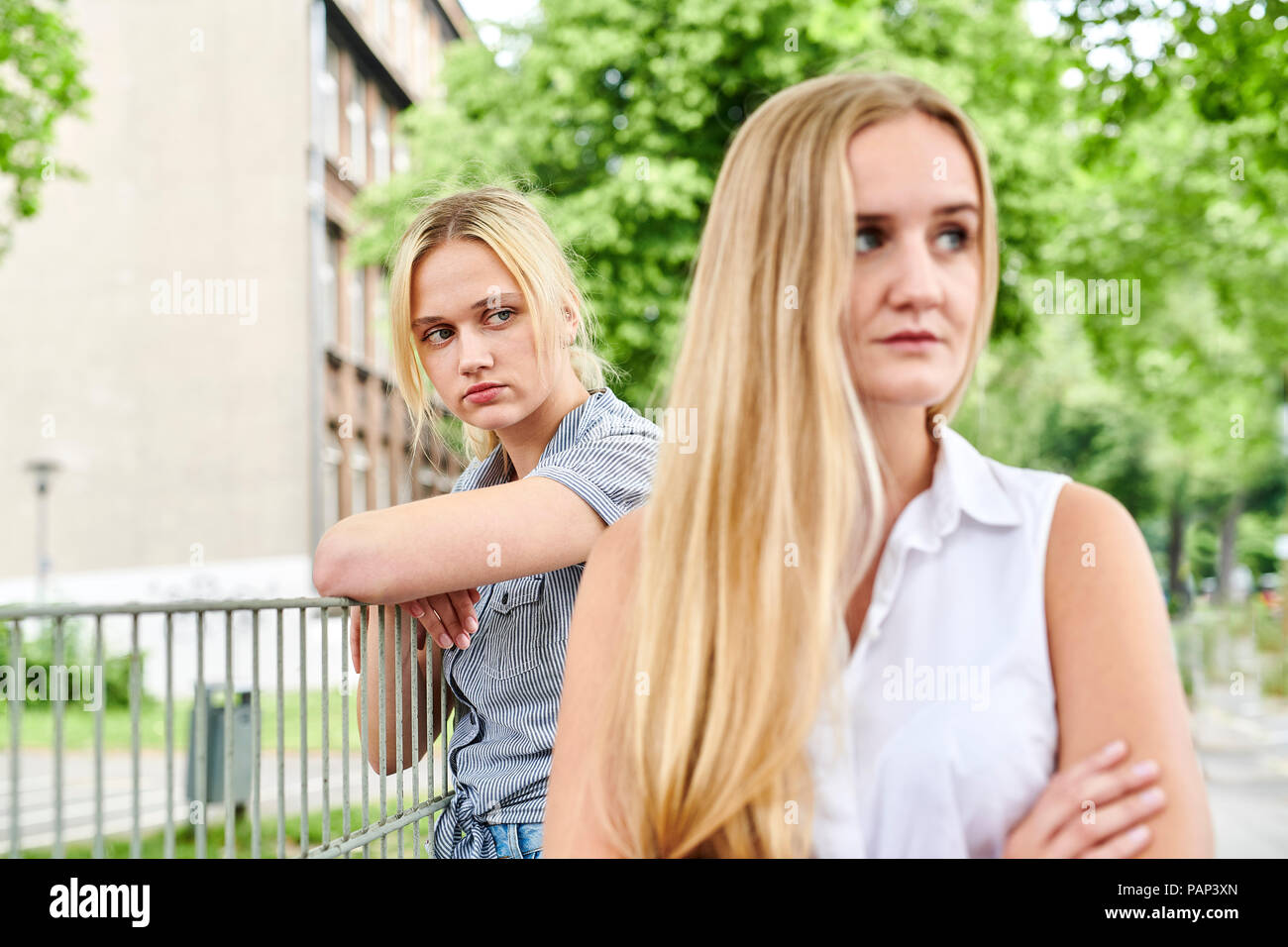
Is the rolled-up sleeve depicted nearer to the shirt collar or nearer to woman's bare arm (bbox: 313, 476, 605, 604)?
woman's bare arm (bbox: 313, 476, 605, 604)

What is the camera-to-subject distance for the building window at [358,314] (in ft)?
69.2

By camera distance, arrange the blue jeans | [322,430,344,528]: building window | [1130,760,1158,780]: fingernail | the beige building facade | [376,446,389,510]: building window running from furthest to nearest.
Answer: [376,446,389,510]: building window → [322,430,344,528]: building window → the beige building facade → the blue jeans → [1130,760,1158,780]: fingernail

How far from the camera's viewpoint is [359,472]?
70.9 feet

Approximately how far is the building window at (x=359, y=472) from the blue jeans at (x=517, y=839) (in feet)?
63.8

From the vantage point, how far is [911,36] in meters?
13.0

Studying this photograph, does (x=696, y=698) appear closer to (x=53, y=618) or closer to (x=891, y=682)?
(x=891, y=682)

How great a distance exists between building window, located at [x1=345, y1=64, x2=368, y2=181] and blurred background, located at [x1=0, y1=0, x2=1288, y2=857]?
67 millimetres

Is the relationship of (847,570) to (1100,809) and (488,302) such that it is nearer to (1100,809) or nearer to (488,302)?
(1100,809)

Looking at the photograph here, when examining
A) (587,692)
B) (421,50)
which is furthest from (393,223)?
(421,50)

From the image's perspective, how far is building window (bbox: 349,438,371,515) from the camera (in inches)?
833

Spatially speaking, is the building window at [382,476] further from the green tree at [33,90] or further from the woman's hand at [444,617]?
the woman's hand at [444,617]

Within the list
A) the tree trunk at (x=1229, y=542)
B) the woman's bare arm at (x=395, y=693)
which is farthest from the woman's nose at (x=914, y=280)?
the tree trunk at (x=1229, y=542)

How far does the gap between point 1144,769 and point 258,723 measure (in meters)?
1.13

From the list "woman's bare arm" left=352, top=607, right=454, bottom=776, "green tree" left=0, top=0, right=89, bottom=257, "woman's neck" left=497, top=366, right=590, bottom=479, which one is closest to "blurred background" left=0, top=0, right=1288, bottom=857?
"green tree" left=0, top=0, right=89, bottom=257
